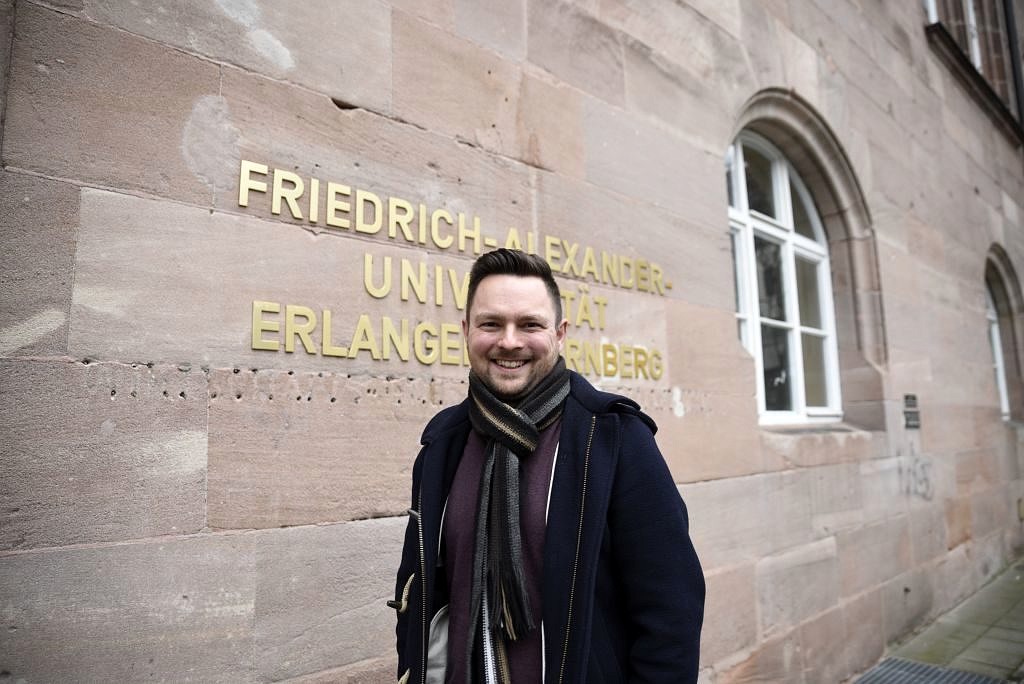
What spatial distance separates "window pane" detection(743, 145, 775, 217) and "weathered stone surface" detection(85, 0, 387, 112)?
317cm

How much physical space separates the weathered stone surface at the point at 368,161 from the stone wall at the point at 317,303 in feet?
0.04

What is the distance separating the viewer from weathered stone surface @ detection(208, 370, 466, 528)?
2020 mm

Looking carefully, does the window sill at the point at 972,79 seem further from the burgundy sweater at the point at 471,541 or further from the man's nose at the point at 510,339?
the burgundy sweater at the point at 471,541

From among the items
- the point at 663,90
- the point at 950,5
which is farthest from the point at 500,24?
the point at 950,5

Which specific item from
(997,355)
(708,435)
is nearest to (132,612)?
(708,435)

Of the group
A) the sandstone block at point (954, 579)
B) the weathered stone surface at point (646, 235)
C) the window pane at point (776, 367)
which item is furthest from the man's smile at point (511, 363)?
the sandstone block at point (954, 579)

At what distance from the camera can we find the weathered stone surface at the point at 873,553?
4.45m

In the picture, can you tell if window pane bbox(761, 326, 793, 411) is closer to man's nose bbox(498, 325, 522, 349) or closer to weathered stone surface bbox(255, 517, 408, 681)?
weathered stone surface bbox(255, 517, 408, 681)

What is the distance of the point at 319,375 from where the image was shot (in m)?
2.22

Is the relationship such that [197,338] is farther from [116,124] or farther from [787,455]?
[787,455]

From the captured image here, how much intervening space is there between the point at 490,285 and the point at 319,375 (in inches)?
37.9

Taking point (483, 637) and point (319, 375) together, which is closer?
point (483, 637)

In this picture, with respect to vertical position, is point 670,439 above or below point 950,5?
below

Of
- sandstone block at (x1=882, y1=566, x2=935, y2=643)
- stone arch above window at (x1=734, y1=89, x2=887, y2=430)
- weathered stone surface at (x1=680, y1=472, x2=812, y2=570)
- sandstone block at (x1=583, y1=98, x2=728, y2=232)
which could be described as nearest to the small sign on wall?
stone arch above window at (x1=734, y1=89, x2=887, y2=430)
